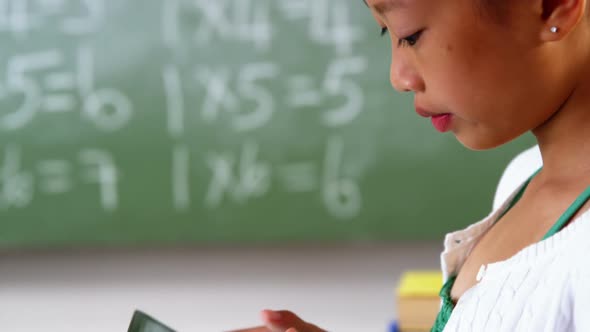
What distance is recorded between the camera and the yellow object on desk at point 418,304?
5.73 feet

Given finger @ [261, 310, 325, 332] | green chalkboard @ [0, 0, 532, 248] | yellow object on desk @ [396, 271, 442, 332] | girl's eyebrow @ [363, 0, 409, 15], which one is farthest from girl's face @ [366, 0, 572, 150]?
green chalkboard @ [0, 0, 532, 248]

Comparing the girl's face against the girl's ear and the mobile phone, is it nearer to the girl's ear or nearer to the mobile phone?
the girl's ear

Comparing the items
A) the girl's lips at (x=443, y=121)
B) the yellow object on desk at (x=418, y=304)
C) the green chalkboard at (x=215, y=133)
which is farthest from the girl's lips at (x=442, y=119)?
the green chalkboard at (x=215, y=133)

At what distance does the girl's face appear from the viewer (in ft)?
2.01

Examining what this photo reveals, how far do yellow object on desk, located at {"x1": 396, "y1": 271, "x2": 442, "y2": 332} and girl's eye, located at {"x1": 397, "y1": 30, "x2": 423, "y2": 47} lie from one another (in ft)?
3.73

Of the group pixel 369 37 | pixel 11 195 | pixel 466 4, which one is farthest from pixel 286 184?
pixel 466 4

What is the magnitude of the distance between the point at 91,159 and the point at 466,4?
4.98ft

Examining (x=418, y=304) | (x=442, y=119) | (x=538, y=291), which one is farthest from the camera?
(x=418, y=304)

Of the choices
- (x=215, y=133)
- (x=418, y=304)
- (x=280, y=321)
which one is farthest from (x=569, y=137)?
(x=215, y=133)

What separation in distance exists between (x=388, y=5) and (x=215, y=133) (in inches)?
53.0

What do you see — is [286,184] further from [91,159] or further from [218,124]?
[91,159]

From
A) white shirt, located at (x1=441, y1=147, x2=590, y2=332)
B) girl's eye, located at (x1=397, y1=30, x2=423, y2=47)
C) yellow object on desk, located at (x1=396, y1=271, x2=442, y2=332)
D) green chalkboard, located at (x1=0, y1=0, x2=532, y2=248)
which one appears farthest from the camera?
green chalkboard, located at (x1=0, y1=0, x2=532, y2=248)

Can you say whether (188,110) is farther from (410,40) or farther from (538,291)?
(538,291)

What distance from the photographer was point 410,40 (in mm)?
664
